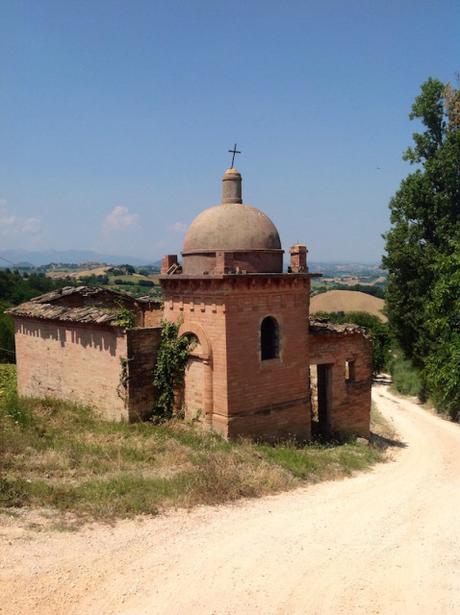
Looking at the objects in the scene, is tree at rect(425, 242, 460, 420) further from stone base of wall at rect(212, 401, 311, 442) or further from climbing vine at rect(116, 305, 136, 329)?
climbing vine at rect(116, 305, 136, 329)

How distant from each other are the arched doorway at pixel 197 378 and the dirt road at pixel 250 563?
3855mm

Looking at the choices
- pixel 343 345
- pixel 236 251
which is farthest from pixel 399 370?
pixel 236 251

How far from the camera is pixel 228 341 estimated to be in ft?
43.1

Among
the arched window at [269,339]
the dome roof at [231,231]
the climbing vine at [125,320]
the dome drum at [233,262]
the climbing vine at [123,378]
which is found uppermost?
the dome roof at [231,231]

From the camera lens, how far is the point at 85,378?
15836 millimetres

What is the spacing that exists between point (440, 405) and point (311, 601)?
78.8ft

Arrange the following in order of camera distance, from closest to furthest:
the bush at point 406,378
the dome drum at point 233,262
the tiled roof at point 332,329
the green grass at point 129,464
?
the green grass at point 129,464, the dome drum at point 233,262, the tiled roof at point 332,329, the bush at point 406,378

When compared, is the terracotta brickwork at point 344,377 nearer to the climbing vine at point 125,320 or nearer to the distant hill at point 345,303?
the climbing vine at point 125,320

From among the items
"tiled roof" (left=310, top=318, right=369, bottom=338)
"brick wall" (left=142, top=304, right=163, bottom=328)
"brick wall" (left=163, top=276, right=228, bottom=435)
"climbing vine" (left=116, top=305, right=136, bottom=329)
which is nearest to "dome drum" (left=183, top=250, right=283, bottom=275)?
"brick wall" (left=163, top=276, right=228, bottom=435)

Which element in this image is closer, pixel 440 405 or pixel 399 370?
pixel 440 405

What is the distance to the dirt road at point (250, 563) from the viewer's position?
6535 mm

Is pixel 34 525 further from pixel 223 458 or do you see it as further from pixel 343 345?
pixel 343 345

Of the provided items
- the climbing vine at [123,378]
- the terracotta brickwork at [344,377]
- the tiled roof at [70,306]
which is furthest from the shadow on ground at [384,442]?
the tiled roof at [70,306]

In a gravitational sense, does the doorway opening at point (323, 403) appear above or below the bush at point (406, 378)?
above
